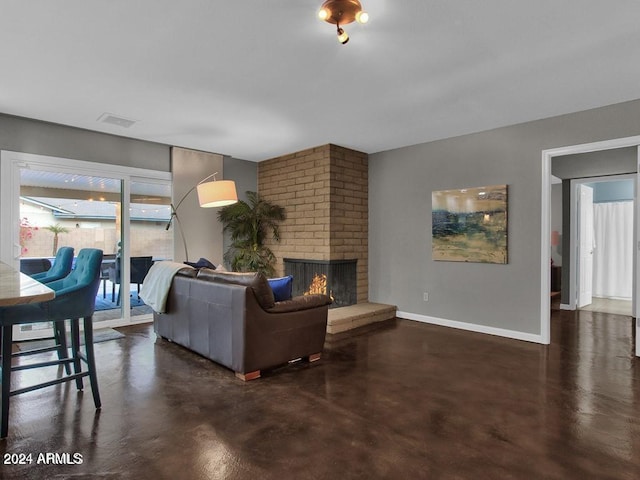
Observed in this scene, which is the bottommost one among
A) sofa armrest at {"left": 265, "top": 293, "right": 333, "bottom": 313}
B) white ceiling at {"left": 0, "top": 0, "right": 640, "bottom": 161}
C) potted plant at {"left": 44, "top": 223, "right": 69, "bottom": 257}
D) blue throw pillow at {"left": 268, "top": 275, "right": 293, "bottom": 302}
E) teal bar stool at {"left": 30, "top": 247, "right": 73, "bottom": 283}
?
sofa armrest at {"left": 265, "top": 293, "right": 333, "bottom": 313}

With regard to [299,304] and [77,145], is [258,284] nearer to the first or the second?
[299,304]

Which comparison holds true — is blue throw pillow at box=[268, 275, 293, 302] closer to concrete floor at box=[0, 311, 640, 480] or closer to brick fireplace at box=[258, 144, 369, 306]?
concrete floor at box=[0, 311, 640, 480]

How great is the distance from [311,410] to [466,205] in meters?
3.43

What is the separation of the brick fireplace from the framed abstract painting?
1194 mm

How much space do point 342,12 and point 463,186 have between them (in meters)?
3.33

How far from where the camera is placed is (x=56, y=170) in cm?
448

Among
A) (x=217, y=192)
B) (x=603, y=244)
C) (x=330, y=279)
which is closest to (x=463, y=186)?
(x=330, y=279)

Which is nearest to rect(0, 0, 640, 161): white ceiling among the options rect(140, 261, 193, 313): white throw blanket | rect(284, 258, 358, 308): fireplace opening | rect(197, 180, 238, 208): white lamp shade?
rect(197, 180, 238, 208): white lamp shade

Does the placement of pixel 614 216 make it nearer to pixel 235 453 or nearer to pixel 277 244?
pixel 277 244

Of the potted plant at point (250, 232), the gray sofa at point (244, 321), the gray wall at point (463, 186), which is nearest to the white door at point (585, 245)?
the gray wall at point (463, 186)

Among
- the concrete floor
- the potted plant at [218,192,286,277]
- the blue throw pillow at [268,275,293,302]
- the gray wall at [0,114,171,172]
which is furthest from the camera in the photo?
the potted plant at [218,192,286,277]

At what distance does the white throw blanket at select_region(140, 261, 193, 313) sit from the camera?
3885 millimetres

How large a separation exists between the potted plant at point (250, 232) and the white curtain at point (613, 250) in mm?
6209

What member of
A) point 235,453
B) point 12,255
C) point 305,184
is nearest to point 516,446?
point 235,453
